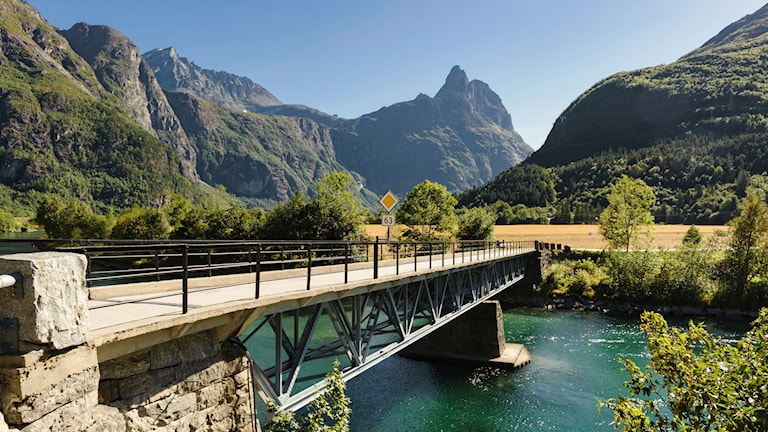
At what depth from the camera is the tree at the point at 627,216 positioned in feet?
176

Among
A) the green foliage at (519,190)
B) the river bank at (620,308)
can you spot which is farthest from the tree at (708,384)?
the green foliage at (519,190)

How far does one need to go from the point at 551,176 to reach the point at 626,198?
400 ft

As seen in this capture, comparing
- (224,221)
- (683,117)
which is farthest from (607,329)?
(683,117)

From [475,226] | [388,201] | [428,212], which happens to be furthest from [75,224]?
[388,201]

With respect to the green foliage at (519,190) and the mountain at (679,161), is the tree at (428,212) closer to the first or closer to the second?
the mountain at (679,161)

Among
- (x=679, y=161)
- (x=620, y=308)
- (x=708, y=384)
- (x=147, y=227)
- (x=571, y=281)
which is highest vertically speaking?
(x=679, y=161)

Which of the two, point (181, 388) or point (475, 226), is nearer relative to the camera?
point (181, 388)

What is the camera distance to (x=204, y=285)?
10094mm

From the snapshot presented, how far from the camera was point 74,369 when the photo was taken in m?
4.34

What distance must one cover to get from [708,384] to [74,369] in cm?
724

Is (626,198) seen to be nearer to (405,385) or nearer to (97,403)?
(405,385)

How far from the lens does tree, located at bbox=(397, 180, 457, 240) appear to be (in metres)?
56.2

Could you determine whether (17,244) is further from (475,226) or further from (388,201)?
(388,201)

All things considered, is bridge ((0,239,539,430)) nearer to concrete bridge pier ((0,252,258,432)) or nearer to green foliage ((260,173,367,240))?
concrete bridge pier ((0,252,258,432))
